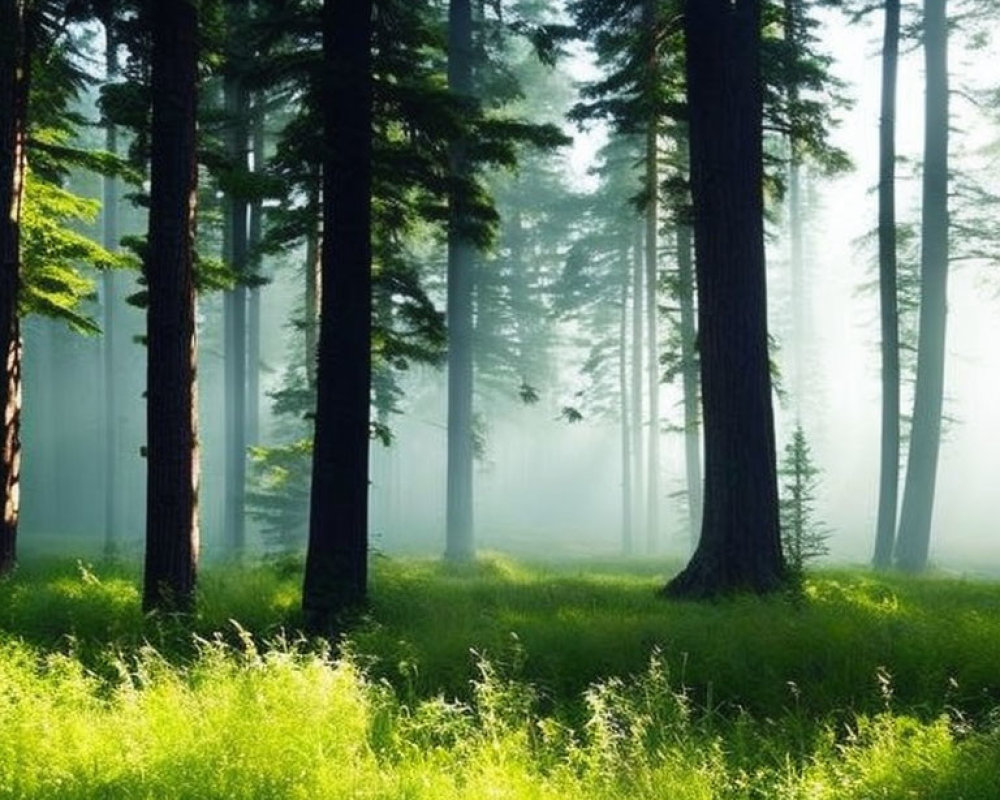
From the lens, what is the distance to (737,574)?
8828 millimetres

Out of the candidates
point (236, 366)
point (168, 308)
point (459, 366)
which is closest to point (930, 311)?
point (459, 366)

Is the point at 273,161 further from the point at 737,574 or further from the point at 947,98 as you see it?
the point at 947,98

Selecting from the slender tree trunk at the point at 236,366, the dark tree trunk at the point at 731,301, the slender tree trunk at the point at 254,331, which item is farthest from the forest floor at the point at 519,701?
the slender tree trunk at the point at 254,331

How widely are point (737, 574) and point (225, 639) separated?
493cm

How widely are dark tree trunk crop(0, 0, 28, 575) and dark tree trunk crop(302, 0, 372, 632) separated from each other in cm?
451

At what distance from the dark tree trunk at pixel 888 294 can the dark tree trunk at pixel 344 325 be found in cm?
1209

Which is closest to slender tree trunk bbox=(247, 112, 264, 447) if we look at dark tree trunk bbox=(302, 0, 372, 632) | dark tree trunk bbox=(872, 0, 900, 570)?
dark tree trunk bbox=(302, 0, 372, 632)

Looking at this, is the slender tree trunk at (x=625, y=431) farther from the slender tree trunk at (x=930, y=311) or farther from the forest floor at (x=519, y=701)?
the forest floor at (x=519, y=701)

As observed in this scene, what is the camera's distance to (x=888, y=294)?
17.1m

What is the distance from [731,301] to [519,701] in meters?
5.27

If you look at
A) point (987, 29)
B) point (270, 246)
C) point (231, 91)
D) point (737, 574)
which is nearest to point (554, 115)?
point (231, 91)

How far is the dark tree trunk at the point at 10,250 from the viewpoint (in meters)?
10.7

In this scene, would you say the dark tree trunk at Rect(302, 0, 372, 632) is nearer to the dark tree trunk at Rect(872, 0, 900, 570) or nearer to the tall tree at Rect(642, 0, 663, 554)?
the tall tree at Rect(642, 0, 663, 554)

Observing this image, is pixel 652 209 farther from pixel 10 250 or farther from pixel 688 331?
pixel 10 250
